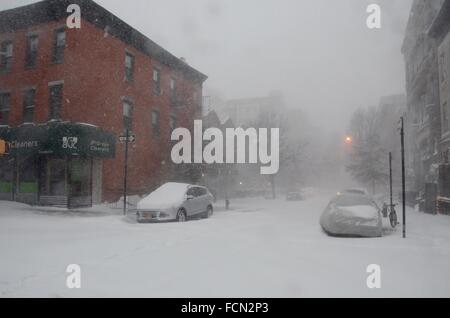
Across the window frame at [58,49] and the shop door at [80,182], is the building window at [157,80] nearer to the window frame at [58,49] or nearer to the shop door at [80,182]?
the window frame at [58,49]

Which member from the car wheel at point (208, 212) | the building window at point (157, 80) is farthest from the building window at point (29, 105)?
the car wheel at point (208, 212)

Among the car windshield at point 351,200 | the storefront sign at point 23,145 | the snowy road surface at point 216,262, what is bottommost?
the snowy road surface at point 216,262

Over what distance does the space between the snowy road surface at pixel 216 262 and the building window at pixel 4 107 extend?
12.5 metres

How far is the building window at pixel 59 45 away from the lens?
790 inches

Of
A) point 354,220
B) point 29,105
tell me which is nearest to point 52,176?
point 29,105

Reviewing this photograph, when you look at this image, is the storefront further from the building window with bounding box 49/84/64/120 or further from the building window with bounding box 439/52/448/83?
the building window with bounding box 439/52/448/83

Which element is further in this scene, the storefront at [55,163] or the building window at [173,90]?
the building window at [173,90]

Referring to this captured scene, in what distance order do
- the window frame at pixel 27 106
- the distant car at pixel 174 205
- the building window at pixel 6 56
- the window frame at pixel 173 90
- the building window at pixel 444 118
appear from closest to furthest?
the distant car at pixel 174 205
the window frame at pixel 27 106
the building window at pixel 6 56
the building window at pixel 444 118
the window frame at pixel 173 90

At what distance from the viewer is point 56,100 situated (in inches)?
795

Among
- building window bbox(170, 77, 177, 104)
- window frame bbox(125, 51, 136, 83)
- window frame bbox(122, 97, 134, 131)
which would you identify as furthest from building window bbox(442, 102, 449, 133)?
window frame bbox(125, 51, 136, 83)

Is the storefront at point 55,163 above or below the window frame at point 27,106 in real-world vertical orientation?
below

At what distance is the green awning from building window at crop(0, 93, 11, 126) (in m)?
1.66
